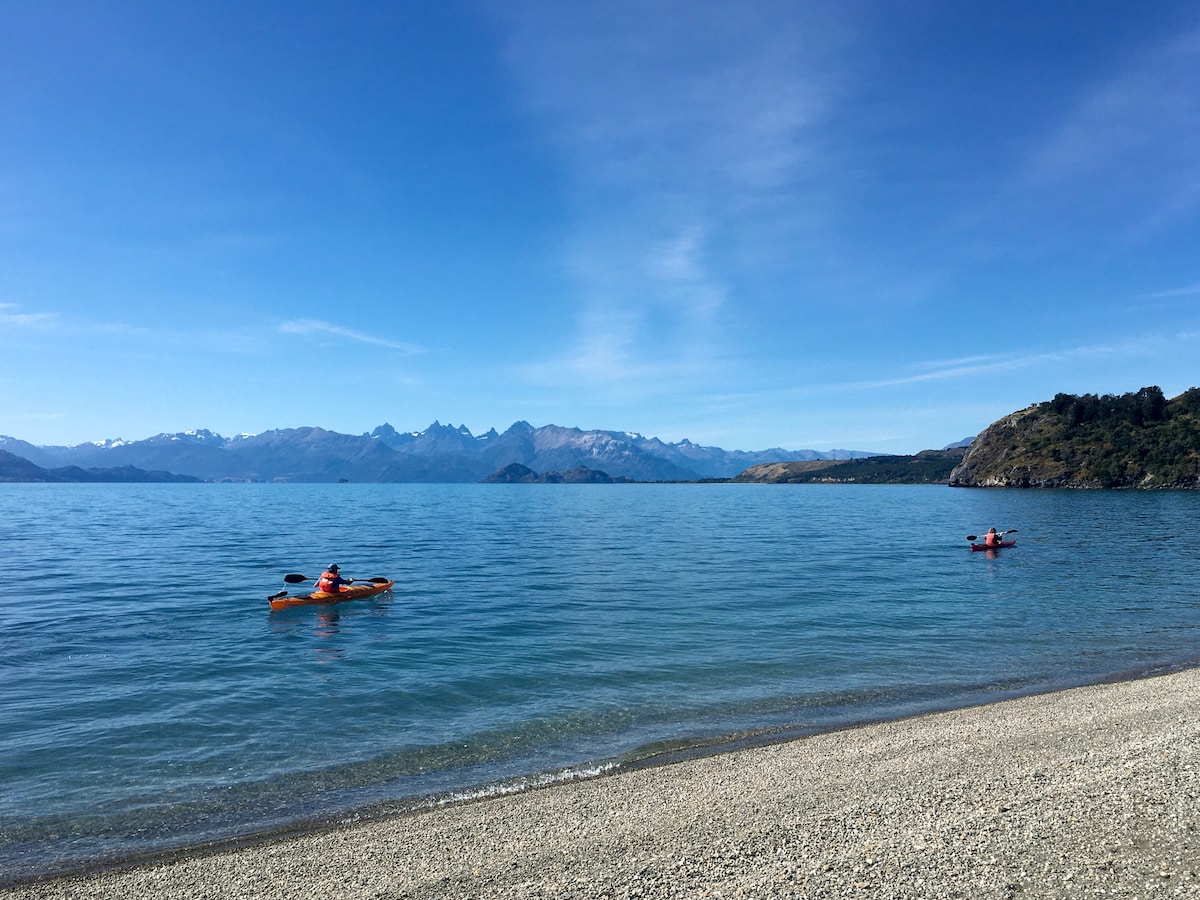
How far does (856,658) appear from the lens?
83.3ft

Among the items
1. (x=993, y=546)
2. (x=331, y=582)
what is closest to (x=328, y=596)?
(x=331, y=582)

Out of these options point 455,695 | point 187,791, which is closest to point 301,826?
point 187,791

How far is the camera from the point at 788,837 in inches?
434

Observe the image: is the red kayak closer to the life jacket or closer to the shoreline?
the shoreline

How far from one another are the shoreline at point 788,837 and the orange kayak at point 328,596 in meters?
25.8

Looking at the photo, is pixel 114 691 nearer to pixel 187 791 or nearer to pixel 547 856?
pixel 187 791

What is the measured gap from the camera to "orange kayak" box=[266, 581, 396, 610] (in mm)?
36019

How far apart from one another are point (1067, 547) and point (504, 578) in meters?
52.8

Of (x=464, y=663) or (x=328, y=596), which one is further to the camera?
(x=328, y=596)

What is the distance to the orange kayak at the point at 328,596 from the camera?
36019 millimetres

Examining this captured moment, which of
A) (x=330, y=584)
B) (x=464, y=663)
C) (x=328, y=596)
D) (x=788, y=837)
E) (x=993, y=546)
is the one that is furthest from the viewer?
(x=993, y=546)

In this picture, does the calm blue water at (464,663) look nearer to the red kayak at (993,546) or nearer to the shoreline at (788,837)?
the shoreline at (788,837)

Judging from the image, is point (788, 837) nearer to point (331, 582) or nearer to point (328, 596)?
point (328, 596)

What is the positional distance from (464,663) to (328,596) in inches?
644
